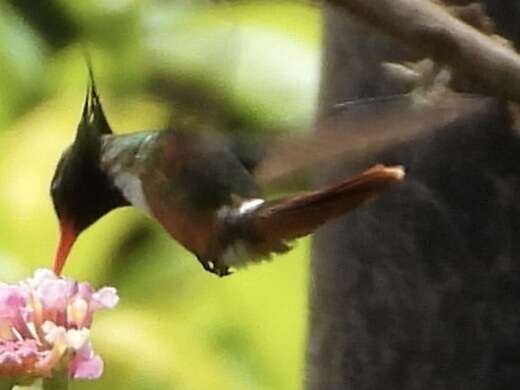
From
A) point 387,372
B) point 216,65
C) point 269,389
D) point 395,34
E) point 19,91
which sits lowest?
point 269,389

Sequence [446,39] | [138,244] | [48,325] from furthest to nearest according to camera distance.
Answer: [138,244]
[48,325]
[446,39]

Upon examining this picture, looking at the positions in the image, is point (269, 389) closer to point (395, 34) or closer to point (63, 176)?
point (63, 176)

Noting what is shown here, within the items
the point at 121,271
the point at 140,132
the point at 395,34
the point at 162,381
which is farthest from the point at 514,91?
the point at 121,271

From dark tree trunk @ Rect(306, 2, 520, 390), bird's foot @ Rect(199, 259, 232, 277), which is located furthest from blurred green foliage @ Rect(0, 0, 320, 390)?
bird's foot @ Rect(199, 259, 232, 277)

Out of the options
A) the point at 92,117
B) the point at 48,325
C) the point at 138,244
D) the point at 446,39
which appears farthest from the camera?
the point at 138,244

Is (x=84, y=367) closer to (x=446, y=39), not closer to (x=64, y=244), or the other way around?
(x=64, y=244)

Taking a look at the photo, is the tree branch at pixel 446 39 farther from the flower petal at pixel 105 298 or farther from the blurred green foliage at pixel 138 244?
the blurred green foliage at pixel 138 244

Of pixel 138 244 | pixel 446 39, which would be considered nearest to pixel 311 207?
pixel 446 39
